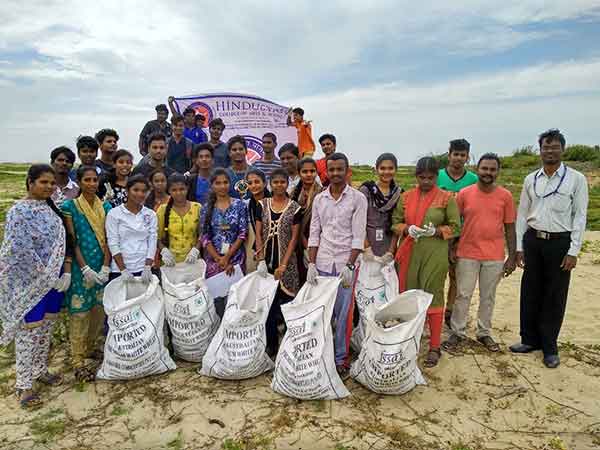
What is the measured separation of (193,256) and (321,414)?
5.49 ft

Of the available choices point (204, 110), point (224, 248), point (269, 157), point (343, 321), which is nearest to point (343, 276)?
point (343, 321)

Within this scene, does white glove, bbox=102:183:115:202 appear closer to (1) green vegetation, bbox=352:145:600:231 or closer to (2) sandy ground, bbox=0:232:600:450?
(2) sandy ground, bbox=0:232:600:450

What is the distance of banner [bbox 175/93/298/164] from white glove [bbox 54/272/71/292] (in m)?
4.04

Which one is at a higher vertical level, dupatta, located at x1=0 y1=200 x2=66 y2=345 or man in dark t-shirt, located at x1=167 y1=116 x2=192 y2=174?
man in dark t-shirt, located at x1=167 y1=116 x2=192 y2=174

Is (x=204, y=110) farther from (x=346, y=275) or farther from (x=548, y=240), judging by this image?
(x=548, y=240)

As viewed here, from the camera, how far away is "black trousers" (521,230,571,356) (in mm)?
3695

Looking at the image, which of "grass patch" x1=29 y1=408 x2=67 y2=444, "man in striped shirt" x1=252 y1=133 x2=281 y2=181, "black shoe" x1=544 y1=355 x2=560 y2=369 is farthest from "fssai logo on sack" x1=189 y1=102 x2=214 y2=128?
"black shoe" x1=544 y1=355 x2=560 y2=369

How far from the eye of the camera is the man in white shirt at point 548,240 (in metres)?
3.58

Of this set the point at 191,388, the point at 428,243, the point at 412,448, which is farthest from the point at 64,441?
the point at 428,243

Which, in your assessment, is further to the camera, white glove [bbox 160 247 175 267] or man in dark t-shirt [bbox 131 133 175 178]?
man in dark t-shirt [bbox 131 133 175 178]

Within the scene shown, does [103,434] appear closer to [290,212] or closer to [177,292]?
[177,292]

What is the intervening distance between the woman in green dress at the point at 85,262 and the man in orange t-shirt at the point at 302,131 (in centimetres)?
364

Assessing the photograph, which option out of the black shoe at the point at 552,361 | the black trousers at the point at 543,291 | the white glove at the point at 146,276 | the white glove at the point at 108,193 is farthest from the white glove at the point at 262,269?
the black shoe at the point at 552,361

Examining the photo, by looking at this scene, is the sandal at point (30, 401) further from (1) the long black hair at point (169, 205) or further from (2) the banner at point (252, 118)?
(2) the banner at point (252, 118)
